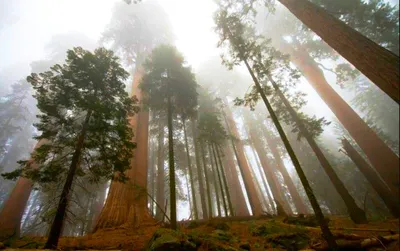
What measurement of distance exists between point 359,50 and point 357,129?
11.0 meters

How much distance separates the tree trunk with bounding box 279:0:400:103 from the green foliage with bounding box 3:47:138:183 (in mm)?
7357

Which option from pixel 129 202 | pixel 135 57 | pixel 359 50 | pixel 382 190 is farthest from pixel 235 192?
pixel 359 50

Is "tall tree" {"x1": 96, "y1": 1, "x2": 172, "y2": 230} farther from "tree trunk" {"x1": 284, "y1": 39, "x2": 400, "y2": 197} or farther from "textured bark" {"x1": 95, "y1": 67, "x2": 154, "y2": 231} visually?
"tree trunk" {"x1": 284, "y1": 39, "x2": 400, "y2": 197}

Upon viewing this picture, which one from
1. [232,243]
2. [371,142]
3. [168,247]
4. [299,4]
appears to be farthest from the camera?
[371,142]

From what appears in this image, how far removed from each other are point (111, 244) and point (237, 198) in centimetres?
1600

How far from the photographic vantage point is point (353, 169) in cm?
1984

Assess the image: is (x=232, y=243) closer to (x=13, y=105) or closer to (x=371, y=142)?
(x=371, y=142)

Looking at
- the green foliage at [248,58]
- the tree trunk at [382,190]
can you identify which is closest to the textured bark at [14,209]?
the green foliage at [248,58]

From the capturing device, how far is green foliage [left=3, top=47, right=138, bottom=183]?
6914 mm

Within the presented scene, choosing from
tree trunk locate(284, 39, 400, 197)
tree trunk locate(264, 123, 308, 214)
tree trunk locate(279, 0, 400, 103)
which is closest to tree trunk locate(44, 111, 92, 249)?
tree trunk locate(279, 0, 400, 103)

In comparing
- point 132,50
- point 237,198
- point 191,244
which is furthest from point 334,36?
point 132,50

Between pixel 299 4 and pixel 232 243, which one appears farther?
pixel 299 4

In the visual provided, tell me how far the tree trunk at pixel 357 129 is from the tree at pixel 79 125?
13160 mm

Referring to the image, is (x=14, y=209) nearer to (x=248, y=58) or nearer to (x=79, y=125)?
(x=79, y=125)
